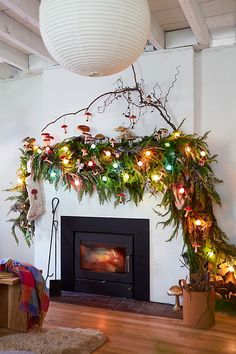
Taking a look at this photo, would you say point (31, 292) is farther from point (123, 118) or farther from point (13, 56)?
point (13, 56)

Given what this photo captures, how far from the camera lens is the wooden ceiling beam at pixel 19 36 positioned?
11.4 ft

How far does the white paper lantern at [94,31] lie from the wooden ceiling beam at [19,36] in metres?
2.16

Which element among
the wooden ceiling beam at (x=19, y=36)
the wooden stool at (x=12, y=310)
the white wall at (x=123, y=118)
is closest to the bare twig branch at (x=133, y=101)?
the white wall at (x=123, y=118)

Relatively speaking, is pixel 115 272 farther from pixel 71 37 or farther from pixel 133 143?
pixel 71 37

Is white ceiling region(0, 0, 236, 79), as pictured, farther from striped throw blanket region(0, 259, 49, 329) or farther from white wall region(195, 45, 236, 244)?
striped throw blanket region(0, 259, 49, 329)

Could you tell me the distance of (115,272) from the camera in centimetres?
396

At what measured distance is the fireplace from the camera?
12.6ft

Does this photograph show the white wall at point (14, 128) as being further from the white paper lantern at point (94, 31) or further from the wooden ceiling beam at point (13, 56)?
the white paper lantern at point (94, 31)

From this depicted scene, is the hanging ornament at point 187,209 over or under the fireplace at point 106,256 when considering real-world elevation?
over

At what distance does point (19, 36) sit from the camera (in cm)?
364

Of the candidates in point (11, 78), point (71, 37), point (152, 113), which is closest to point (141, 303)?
point (152, 113)

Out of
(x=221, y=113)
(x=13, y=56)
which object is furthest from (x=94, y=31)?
(x=13, y=56)

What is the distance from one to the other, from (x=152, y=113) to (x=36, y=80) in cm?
176

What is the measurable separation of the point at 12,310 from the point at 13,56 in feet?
9.17
